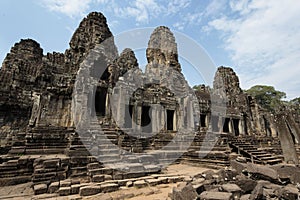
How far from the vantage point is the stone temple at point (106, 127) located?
582cm

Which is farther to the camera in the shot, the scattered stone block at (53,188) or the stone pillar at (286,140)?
the stone pillar at (286,140)

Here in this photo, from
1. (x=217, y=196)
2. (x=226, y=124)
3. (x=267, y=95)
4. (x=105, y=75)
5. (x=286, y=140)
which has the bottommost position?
(x=217, y=196)

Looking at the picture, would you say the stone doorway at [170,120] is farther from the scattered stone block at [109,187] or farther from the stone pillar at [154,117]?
the scattered stone block at [109,187]

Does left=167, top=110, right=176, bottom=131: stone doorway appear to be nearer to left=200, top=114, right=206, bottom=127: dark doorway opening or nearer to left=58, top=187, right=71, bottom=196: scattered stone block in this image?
left=200, top=114, right=206, bottom=127: dark doorway opening

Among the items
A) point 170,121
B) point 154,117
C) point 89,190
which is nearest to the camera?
point 89,190

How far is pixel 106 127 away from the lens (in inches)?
420

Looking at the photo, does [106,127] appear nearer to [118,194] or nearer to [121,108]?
[121,108]

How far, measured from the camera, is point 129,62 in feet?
86.4

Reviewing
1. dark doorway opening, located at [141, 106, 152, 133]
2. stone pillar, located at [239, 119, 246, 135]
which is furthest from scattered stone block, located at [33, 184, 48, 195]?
stone pillar, located at [239, 119, 246, 135]

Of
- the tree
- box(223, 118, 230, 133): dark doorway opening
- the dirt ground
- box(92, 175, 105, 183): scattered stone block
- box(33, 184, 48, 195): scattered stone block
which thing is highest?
the tree

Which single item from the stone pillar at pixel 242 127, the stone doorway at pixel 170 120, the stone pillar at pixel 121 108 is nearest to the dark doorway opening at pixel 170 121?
the stone doorway at pixel 170 120

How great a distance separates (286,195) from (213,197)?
1349 mm

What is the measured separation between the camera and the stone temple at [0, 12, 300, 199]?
19.1 ft

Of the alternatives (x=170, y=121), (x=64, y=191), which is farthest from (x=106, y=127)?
(x=170, y=121)
